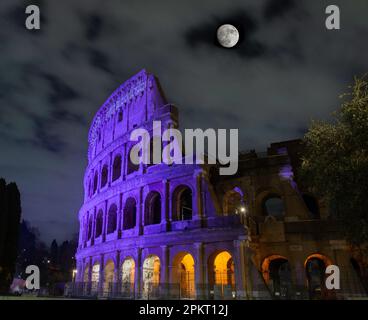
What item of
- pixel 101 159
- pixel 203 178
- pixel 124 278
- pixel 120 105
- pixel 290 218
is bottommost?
pixel 124 278

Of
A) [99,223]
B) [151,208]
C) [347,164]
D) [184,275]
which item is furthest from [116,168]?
[347,164]

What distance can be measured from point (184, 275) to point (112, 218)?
940 centimetres

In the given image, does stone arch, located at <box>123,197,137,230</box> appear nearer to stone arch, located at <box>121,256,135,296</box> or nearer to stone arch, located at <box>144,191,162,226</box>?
stone arch, located at <box>144,191,162,226</box>

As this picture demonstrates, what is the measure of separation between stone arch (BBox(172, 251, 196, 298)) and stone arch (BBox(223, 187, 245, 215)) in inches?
191

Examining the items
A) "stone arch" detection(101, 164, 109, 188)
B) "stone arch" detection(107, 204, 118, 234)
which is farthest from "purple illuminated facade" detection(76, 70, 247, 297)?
"stone arch" detection(101, 164, 109, 188)

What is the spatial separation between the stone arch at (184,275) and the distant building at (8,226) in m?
18.2

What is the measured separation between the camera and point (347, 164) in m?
15.8

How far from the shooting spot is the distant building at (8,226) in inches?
1393

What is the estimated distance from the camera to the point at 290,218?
24.6 m

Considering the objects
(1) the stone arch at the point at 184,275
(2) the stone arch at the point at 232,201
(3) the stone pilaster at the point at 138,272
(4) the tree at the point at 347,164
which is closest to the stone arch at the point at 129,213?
(3) the stone pilaster at the point at 138,272

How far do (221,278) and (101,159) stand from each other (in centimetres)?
1826

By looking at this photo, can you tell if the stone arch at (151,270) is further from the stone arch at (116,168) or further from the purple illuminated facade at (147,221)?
the stone arch at (116,168)
